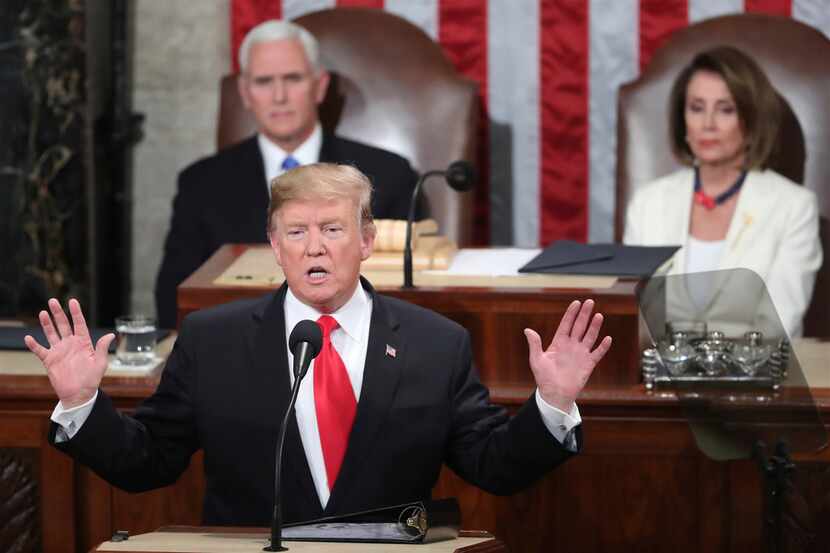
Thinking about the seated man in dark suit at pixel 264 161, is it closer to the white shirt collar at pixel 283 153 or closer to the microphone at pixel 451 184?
the white shirt collar at pixel 283 153

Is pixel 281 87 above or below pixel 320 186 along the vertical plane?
above

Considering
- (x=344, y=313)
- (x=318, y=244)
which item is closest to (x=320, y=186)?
(x=318, y=244)

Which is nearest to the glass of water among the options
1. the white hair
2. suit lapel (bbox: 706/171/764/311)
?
the white hair

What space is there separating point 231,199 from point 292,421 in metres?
2.49

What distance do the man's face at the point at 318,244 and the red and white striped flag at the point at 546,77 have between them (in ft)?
10.1

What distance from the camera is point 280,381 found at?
3.15m

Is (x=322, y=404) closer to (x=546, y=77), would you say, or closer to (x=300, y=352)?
(x=300, y=352)

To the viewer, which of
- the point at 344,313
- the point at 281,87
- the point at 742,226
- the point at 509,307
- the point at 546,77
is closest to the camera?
the point at 344,313

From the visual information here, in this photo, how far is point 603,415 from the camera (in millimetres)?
3900

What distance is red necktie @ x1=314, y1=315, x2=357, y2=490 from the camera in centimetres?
313

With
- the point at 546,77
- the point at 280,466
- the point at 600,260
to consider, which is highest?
the point at 546,77

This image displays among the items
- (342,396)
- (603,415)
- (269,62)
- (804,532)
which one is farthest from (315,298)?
(269,62)

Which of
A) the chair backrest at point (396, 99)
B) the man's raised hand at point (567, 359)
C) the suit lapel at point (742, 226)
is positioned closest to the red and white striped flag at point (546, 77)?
the chair backrest at point (396, 99)

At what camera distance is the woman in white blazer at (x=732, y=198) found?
5.16 meters
